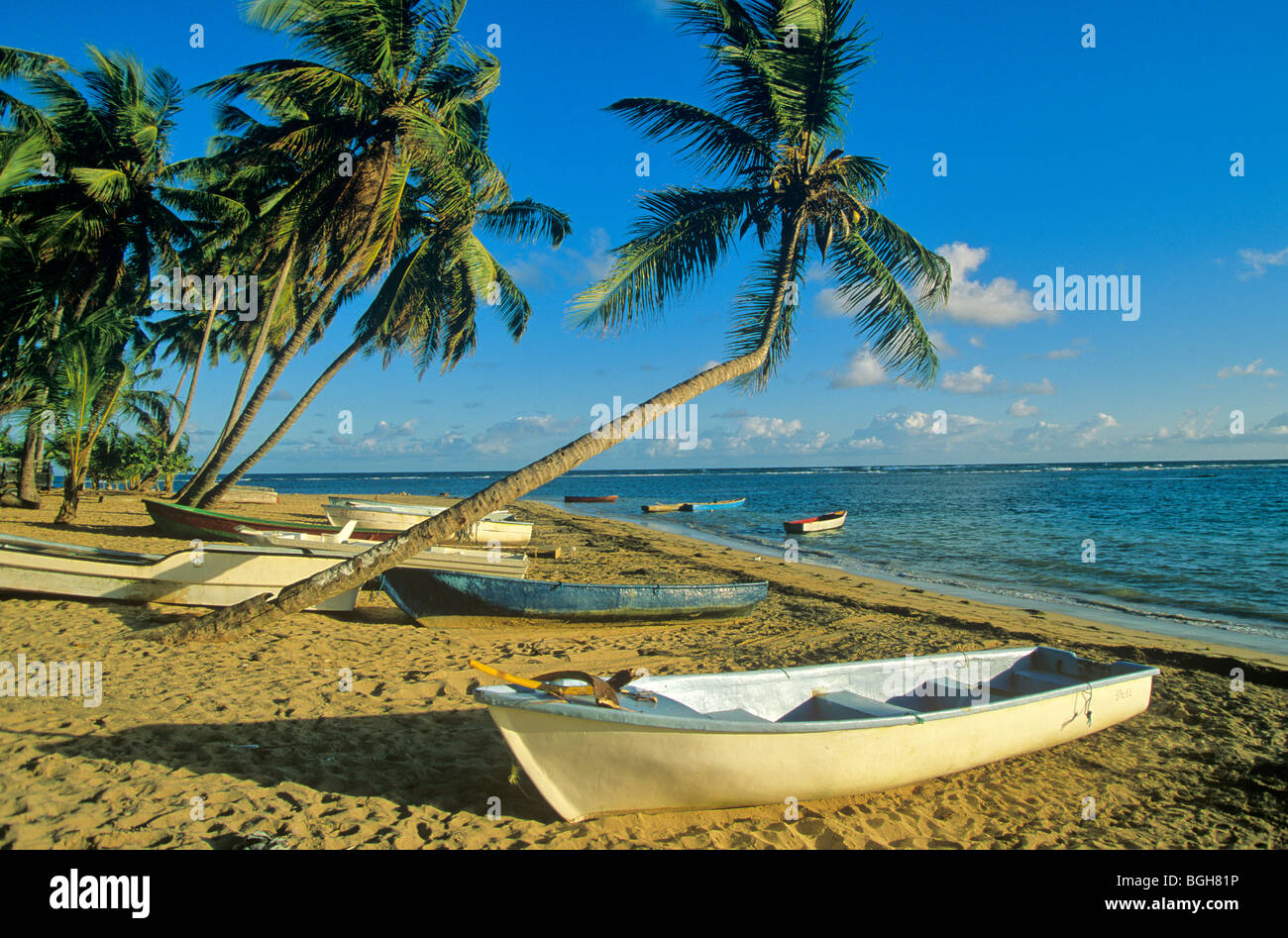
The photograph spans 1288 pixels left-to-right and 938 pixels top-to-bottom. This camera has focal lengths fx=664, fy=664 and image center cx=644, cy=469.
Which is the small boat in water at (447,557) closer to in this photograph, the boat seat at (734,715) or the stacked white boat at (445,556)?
the stacked white boat at (445,556)

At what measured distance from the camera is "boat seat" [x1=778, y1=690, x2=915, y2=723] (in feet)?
15.6

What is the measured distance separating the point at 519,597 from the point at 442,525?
9.71 ft

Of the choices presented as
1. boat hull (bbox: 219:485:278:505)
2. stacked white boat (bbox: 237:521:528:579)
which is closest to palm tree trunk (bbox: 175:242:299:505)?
stacked white boat (bbox: 237:521:528:579)

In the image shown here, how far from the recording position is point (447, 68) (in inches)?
466

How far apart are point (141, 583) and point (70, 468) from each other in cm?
955

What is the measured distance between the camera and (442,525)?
6.19 m

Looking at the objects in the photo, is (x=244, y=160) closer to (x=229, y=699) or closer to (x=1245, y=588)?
(x=229, y=699)

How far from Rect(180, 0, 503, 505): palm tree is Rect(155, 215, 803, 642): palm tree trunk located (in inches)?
249

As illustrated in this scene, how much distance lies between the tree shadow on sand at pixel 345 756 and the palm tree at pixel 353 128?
850 cm

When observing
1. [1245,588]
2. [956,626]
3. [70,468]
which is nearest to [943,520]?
[1245,588]

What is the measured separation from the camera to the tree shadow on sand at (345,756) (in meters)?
4.21

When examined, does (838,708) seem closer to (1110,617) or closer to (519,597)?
(519,597)

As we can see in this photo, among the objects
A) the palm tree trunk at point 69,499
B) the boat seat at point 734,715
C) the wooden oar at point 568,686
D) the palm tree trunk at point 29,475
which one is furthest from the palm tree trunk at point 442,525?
the palm tree trunk at point 29,475

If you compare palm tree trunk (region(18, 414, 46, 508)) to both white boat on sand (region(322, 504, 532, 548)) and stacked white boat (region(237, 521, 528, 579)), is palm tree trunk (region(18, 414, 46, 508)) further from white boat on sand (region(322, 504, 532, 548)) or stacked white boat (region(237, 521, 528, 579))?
stacked white boat (region(237, 521, 528, 579))
